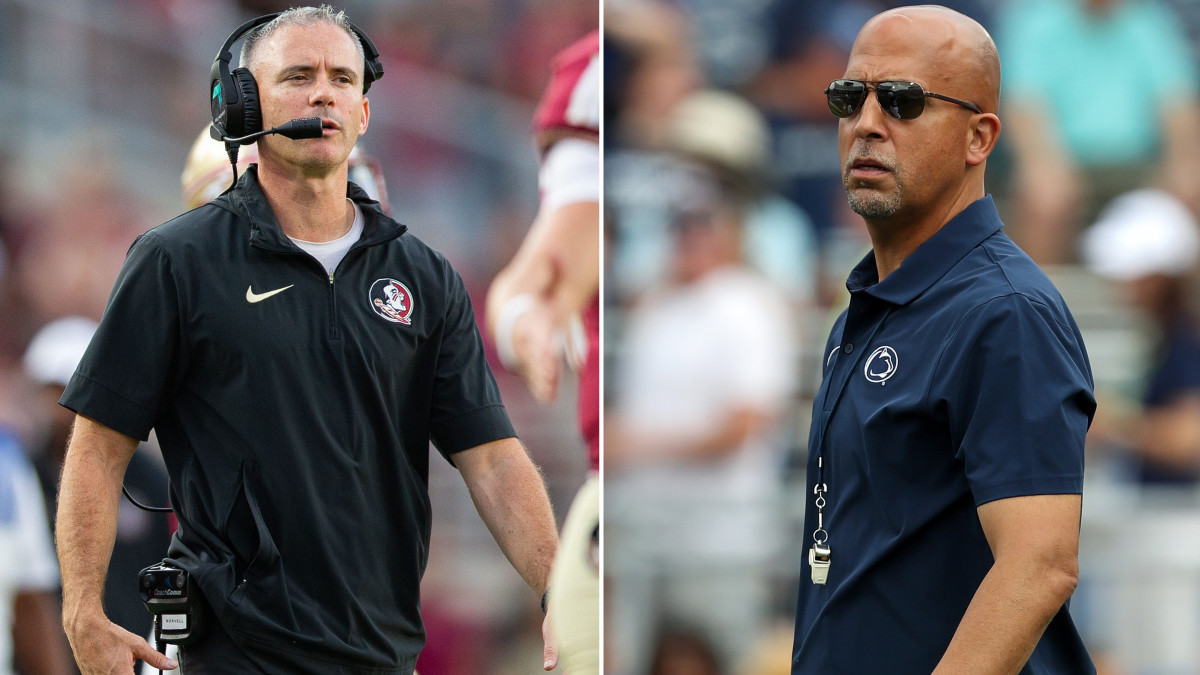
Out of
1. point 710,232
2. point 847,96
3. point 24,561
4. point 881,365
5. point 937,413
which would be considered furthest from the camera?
point 710,232

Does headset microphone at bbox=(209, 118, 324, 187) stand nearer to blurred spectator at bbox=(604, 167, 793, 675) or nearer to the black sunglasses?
the black sunglasses

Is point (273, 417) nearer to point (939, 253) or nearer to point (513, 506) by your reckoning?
point (513, 506)

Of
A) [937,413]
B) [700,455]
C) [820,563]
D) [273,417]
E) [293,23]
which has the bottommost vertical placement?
[700,455]

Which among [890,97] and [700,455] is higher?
[890,97]

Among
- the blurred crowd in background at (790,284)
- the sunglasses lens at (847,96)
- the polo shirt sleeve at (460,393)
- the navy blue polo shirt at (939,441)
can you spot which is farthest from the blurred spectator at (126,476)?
the sunglasses lens at (847,96)

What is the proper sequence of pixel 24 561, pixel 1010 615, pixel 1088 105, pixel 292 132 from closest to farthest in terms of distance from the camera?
pixel 1010 615, pixel 292 132, pixel 24 561, pixel 1088 105

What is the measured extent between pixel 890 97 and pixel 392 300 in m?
0.92

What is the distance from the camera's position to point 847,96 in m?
1.93

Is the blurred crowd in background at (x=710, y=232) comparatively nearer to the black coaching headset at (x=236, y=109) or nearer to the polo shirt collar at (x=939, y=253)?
the black coaching headset at (x=236, y=109)

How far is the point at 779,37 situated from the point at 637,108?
635 mm

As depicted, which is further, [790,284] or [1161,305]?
[790,284]

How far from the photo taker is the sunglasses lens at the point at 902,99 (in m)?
1.86

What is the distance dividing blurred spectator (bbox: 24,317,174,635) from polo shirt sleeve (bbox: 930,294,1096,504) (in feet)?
6.54

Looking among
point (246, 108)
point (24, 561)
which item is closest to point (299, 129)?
point (246, 108)
